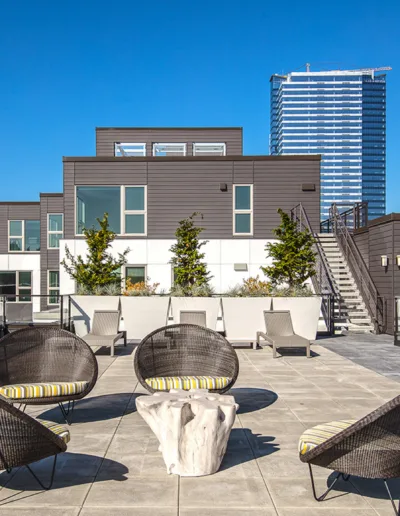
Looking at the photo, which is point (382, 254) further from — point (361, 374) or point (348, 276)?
point (361, 374)

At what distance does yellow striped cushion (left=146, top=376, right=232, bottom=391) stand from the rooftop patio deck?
0.40m

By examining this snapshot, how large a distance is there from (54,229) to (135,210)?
28.6 ft

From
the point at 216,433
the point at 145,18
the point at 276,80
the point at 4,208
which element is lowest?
the point at 216,433

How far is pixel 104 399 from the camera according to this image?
5.71 metres

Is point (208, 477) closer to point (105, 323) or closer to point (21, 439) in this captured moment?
point (21, 439)

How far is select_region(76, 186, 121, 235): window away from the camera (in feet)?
50.9

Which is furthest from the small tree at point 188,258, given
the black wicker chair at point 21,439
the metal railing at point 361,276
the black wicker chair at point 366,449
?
the black wicker chair at point 366,449

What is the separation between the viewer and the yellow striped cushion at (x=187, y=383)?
15.1ft

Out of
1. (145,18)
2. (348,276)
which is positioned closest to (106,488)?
(348,276)

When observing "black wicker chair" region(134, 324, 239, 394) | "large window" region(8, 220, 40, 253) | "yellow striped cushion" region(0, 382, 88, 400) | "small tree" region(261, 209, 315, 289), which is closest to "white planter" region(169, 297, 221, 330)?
"small tree" region(261, 209, 315, 289)

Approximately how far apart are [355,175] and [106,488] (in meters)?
185

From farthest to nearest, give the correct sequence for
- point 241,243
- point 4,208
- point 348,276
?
point 4,208 → point 241,243 → point 348,276

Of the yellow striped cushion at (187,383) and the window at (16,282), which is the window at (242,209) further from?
the window at (16,282)

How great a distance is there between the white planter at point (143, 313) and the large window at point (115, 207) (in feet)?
18.2
